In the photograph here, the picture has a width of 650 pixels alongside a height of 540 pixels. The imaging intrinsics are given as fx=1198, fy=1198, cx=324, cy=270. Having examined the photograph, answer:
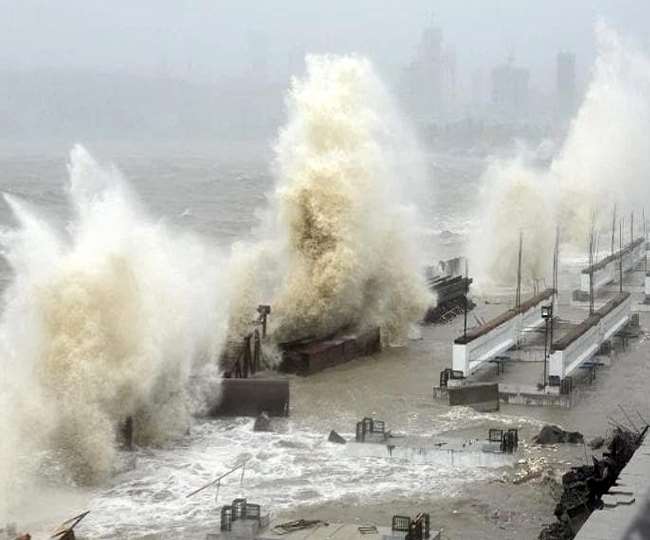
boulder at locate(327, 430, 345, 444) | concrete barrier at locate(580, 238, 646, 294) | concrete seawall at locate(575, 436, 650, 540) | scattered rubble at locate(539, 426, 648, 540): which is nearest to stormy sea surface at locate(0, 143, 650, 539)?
boulder at locate(327, 430, 345, 444)

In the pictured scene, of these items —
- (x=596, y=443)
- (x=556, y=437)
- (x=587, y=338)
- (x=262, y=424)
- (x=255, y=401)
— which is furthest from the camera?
(x=587, y=338)

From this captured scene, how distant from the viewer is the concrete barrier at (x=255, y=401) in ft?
67.2

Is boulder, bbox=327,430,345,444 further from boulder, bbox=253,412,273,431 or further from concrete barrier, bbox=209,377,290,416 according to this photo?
concrete barrier, bbox=209,377,290,416

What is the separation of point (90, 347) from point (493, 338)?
8994 mm

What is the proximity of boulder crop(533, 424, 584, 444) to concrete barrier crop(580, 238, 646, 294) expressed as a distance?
14306 mm

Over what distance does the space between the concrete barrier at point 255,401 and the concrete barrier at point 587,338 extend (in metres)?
4.87

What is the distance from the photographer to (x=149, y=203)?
8144cm

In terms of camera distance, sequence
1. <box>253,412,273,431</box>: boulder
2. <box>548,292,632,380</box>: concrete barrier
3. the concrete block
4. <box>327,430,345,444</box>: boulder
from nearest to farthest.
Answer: <box>327,430,345,444</box>: boulder
<box>253,412,273,431</box>: boulder
the concrete block
<box>548,292,632,380</box>: concrete barrier

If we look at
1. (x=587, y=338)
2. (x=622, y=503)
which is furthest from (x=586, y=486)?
(x=587, y=338)

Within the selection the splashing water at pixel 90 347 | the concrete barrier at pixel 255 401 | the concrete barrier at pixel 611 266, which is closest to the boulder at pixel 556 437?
the concrete barrier at pixel 255 401

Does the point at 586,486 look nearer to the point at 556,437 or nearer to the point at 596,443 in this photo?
the point at 596,443

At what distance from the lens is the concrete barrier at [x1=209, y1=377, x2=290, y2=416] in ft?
67.2

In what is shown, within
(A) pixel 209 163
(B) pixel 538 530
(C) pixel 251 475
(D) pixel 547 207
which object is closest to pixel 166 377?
(C) pixel 251 475

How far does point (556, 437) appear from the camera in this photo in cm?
1825
